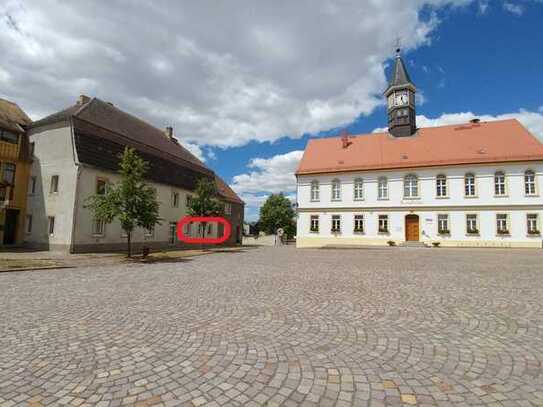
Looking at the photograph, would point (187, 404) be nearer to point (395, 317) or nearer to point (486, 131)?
point (395, 317)

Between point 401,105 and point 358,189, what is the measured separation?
11102mm

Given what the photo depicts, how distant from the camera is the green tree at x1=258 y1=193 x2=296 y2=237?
2574 inches

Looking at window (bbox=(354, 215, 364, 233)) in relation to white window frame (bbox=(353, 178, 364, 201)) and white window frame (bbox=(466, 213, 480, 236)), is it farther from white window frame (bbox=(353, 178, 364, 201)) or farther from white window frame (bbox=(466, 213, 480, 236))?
white window frame (bbox=(466, 213, 480, 236))

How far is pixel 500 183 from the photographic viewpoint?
88.8 ft

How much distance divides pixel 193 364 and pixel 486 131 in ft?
118

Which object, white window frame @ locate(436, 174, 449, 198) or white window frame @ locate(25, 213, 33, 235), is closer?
white window frame @ locate(25, 213, 33, 235)

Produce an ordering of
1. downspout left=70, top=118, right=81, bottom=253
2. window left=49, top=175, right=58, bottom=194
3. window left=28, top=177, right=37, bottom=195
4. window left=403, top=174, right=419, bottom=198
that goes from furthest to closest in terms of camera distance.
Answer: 1. window left=403, top=174, right=419, bottom=198
2. window left=28, top=177, right=37, bottom=195
3. window left=49, top=175, right=58, bottom=194
4. downspout left=70, top=118, right=81, bottom=253

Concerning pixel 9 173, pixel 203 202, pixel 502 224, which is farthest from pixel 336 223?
pixel 9 173

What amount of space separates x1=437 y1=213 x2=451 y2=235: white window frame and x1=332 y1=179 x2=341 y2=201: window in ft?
30.6

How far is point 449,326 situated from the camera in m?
5.00

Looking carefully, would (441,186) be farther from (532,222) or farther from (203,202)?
(203,202)

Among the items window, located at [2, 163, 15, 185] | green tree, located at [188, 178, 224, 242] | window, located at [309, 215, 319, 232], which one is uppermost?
window, located at [2, 163, 15, 185]

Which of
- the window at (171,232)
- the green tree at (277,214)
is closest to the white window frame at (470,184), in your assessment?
the window at (171,232)

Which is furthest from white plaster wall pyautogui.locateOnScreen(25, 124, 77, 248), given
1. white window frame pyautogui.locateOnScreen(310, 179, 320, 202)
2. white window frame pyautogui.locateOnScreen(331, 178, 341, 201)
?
white window frame pyautogui.locateOnScreen(331, 178, 341, 201)
